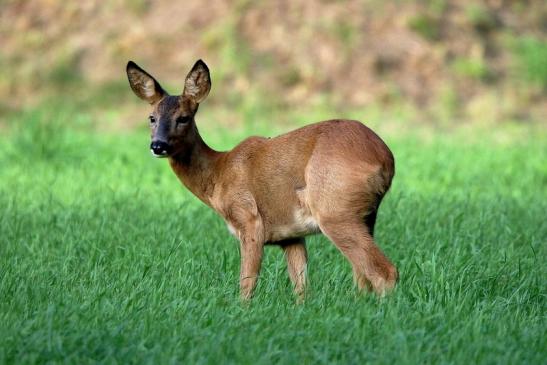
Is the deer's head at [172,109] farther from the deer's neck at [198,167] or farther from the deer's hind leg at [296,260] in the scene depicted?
the deer's hind leg at [296,260]

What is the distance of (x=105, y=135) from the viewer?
15.0 m

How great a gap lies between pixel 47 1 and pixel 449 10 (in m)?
7.04

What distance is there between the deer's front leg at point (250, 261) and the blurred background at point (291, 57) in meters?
10.6

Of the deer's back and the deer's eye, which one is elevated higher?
the deer's eye

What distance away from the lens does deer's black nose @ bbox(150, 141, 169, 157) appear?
6.32m

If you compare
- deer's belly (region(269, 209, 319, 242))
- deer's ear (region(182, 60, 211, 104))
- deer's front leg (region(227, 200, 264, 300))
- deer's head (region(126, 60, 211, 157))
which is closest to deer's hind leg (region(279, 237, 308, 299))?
deer's belly (region(269, 209, 319, 242))

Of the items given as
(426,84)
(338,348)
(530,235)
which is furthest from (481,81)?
(338,348)

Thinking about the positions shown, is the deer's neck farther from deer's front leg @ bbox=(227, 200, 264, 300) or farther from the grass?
the grass

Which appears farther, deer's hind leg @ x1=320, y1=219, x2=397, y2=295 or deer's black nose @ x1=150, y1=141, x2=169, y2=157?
deer's black nose @ x1=150, y1=141, x2=169, y2=157

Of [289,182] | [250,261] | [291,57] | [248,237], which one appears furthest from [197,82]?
[291,57]

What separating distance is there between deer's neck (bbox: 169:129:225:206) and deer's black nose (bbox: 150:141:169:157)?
0.30 m

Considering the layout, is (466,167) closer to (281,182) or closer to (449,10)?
(281,182)

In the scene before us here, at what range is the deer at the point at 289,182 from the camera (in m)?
5.96

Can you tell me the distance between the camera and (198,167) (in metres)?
6.70
